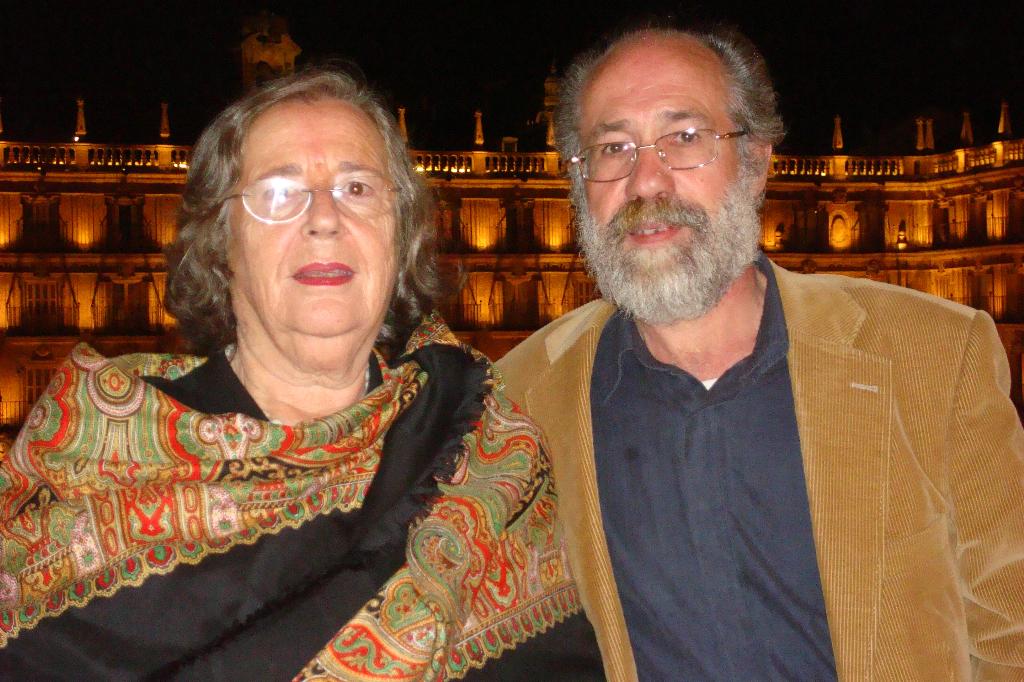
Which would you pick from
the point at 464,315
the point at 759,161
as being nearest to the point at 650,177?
the point at 759,161

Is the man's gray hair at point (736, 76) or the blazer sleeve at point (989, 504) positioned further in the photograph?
the man's gray hair at point (736, 76)

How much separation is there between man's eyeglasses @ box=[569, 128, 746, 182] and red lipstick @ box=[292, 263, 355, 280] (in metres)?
0.99

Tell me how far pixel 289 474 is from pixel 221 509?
181mm

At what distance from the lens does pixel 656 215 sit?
3338 mm

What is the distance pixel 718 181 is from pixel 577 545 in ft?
3.98

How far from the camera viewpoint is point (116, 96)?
3781 cm

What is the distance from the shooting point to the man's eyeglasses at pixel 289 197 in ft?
9.34

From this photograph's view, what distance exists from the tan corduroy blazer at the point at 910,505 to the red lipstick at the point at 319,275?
102 centimetres

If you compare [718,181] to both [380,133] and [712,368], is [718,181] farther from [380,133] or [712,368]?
[380,133]

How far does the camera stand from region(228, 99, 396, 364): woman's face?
2.82m

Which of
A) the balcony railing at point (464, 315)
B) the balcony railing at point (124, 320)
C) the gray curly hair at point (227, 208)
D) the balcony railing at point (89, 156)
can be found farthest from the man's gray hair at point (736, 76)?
the balcony railing at point (124, 320)

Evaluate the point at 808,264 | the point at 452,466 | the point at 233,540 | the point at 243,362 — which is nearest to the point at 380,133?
the point at 243,362

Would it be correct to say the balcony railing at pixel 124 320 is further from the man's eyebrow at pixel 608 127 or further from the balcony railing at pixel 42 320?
the man's eyebrow at pixel 608 127

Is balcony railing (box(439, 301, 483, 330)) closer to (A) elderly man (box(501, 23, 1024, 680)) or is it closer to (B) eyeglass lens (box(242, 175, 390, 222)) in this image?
(A) elderly man (box(501, 23, 1024, 680))
